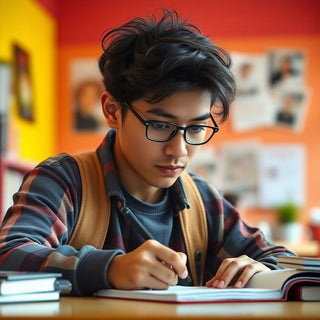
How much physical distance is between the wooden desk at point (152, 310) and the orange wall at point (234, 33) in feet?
13.1

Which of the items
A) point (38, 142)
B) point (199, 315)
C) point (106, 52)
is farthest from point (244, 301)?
point (38, 142)

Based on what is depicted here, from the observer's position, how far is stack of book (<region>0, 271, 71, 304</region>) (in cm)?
96

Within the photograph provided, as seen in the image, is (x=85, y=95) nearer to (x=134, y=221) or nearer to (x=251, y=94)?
(x=251, y=94)

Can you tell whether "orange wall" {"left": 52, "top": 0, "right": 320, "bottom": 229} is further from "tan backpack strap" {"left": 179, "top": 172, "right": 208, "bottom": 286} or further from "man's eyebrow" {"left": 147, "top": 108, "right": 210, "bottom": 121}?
"man's eyebrow" {"left": 147, "top": 108, "right": 210, "bottom": 121}

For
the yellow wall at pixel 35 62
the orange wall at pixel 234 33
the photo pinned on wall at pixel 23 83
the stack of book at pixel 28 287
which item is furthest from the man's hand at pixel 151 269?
the orange wall at pixel 234 33

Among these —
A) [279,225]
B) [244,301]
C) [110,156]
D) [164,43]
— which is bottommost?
[279,225]

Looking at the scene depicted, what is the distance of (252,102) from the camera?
5.05 metres

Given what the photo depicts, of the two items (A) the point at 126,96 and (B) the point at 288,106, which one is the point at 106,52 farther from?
(B) the point at 288,106

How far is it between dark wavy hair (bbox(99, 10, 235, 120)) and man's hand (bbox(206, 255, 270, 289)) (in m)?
0.33

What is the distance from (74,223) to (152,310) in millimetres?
523

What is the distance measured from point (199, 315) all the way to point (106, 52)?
0.82 metres

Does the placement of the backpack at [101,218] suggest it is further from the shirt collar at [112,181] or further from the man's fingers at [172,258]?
the man's fingers at [172,258]

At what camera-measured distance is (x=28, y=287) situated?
986 mm

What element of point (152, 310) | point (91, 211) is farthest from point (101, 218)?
point (152, 310)
